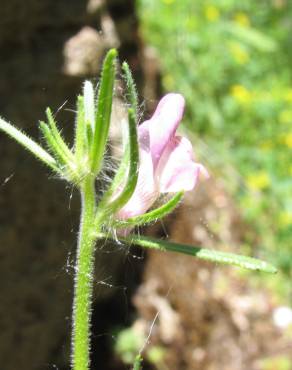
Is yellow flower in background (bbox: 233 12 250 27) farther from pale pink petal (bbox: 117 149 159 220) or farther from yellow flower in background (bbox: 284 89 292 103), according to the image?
pale pink petal (bbox: 117 149 159 220)

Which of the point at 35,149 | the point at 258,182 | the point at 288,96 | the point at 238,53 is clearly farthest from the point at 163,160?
the point at 238,53

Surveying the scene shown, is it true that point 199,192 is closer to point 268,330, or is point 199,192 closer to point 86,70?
point 268,330

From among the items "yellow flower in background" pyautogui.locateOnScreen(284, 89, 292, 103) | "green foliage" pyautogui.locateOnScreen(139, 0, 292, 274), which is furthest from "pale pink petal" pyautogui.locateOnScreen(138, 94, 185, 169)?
"yellow flower in background" pyautogui.locateOnScreen(284, 89, 292, 103)

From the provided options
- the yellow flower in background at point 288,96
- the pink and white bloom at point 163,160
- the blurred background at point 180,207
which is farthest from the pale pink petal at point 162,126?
the yellow flower in background at point 288,96

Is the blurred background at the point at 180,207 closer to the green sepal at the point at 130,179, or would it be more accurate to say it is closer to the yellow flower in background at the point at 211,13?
the yellow flower in background at the point at 211,13

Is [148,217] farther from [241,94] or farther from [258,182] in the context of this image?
[241,94]

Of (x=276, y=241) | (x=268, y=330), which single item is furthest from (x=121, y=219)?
(x=276, y=241)
